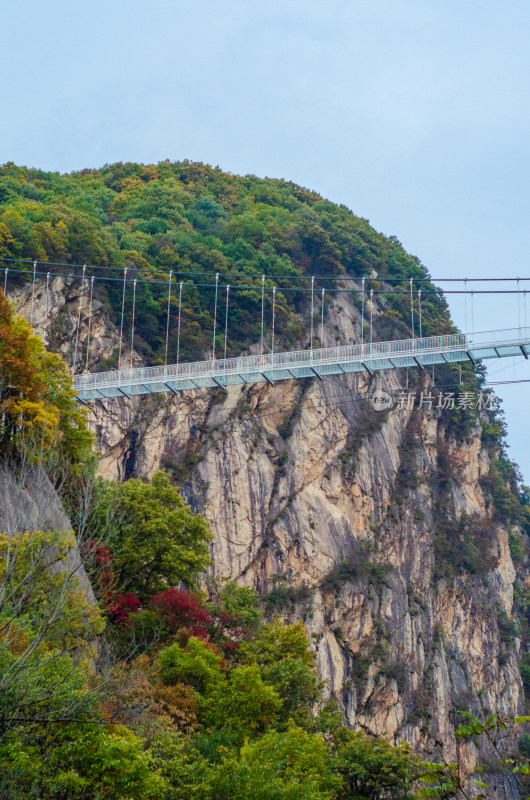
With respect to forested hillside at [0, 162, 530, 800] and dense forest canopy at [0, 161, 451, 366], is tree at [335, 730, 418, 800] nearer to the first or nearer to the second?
forested hillside at [0, 162, 530, 800]

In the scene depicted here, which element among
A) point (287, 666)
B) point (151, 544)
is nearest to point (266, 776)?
point (287, 666)

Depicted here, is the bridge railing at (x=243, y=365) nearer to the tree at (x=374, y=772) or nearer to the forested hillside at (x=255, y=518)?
the forested hillside at (x=255, y=518)

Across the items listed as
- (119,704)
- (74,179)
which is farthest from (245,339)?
(119,704)

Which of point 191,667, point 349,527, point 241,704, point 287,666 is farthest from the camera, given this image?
point 349,527

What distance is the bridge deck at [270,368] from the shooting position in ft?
101

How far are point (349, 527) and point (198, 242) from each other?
1465 centimetres

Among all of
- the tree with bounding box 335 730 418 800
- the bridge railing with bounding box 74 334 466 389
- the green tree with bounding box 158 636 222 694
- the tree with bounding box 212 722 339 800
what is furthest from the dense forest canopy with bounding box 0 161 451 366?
the tree with bounding box 212 722 339 800

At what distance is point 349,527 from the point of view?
3728cm

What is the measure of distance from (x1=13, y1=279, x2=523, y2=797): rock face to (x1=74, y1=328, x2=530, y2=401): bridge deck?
2728 mm

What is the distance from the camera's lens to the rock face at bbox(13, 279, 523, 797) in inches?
1353

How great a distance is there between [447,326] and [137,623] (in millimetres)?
29747

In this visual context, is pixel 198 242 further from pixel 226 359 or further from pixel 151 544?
pixel 151 544

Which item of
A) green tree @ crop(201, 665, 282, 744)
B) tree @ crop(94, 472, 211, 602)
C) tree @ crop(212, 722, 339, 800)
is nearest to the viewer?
tree @ crop(212, 722, 339, 800)

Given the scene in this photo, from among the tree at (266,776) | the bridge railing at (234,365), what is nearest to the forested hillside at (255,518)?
the tree at (266,776)
